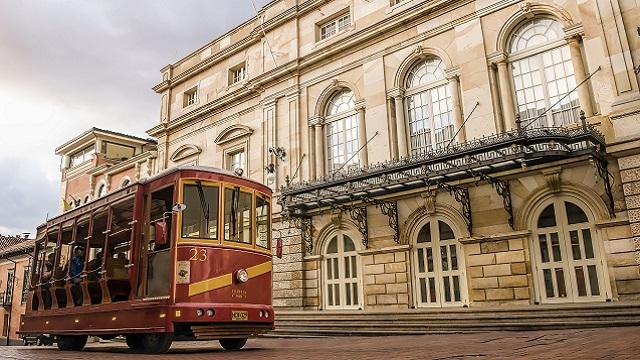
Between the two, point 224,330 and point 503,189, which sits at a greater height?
point 503,189

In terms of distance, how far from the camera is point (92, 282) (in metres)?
9.34

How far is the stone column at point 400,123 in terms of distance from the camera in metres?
16.1

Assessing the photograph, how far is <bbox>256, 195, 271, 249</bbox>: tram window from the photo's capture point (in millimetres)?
9242

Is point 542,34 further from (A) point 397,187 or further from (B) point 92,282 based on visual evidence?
(B) point 92,282

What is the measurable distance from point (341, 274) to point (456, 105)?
6.55 m

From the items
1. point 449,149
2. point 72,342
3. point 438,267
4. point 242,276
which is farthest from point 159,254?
point 438,267

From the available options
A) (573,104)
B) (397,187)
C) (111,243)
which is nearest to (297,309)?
(397,187)

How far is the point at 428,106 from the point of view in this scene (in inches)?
634

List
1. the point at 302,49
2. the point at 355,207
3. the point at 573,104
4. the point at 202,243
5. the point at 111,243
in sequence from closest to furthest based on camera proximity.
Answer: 1. the point at 202,243
2. the point at 111,243
3. the point at 573,104
4. the point at 355,207
5. the point at 302,49

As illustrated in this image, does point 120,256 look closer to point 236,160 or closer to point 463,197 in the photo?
point 463,197

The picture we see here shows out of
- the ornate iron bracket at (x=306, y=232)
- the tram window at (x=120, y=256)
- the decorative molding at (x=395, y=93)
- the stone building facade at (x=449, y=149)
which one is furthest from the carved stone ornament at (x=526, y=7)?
the tram window at (x=120, y=256)

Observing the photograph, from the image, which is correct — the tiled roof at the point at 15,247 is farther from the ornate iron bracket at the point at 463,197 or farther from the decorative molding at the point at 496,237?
the decorative molding at the point at 496,237

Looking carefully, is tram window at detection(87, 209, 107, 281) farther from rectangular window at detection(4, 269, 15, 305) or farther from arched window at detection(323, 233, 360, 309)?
rectangular window at detection(4, 269, 15, 305)

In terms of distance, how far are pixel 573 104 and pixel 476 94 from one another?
8.57ft
